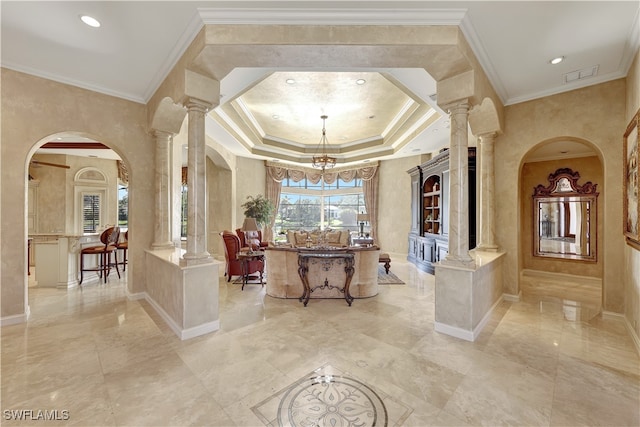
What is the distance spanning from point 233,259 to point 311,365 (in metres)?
3.56

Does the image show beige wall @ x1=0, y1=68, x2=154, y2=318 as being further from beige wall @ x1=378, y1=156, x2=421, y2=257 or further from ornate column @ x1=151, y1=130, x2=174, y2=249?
beige wall @ x1=378, y1=156, x2=421, y2=257

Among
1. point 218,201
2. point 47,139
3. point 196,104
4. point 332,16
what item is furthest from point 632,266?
point 218,201

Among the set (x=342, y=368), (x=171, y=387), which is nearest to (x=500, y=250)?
(x=342, y=368)

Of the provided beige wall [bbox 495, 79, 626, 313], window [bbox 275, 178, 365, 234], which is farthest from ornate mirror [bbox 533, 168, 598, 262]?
window [bbox 275, 178, 365, 234]

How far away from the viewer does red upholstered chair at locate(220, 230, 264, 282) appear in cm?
545

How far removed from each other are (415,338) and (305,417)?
1.67 meters

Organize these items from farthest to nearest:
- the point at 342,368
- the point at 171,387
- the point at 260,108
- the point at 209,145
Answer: the point at 209,145, the point at 260,108, the point at 342,368, the point at 171,387

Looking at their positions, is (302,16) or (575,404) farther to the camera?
(302,16)

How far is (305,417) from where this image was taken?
1855 millimetres

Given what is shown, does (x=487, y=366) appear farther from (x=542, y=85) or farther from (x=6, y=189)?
(x=6, y=189)

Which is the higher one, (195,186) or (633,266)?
(195,186)

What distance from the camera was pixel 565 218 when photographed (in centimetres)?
586

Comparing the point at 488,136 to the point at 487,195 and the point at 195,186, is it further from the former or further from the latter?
the point at 195,186

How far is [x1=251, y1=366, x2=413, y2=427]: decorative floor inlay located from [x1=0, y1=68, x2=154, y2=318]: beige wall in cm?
362
